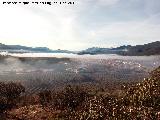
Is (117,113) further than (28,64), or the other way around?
(28,64)

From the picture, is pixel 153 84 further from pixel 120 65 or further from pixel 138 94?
pixel 120 65

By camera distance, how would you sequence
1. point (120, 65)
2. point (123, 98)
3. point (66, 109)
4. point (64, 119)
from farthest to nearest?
point (120, 65) → point (66, 109) → point (123, 98) → point (64, 119)

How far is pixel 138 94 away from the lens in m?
28.8

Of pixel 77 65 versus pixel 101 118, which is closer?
pixel 101 118

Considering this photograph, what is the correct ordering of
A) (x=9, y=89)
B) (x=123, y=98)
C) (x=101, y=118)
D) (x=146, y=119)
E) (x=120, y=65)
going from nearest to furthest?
(x=146, y=119) → (x=101, y=118) → (x=123, y=98) → (x=9, y=89) → (x=120, y=65)

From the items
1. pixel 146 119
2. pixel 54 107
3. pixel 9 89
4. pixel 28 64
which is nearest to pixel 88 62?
pixel 28 64

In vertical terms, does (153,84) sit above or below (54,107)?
above

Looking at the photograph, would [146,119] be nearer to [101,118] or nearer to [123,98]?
[101,118]

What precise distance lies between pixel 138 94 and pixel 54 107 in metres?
9.48

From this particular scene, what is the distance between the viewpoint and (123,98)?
30016mm

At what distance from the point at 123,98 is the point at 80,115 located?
4889 mm

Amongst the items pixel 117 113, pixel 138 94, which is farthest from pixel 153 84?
pixel 117 113

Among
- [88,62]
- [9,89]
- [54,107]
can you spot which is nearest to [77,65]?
[88,62]

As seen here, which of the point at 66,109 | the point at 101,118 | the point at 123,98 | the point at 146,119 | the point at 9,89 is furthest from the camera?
the point at 9,89
